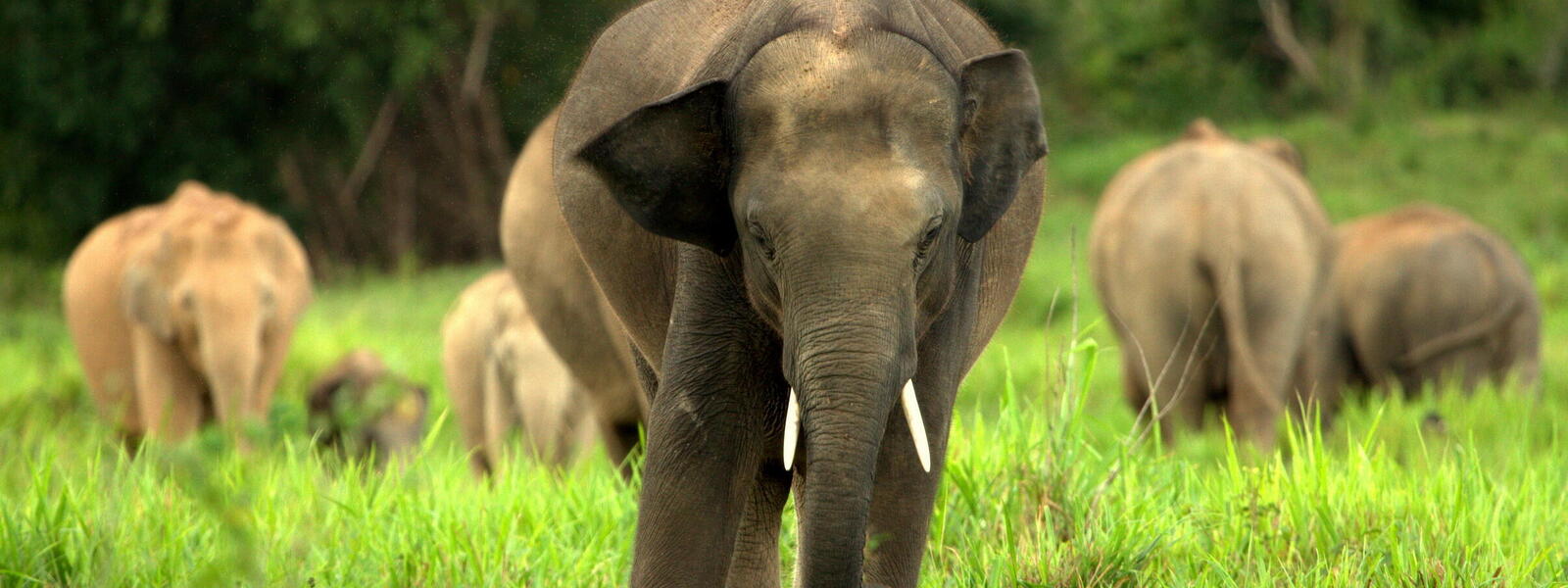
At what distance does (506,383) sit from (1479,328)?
5032 mm

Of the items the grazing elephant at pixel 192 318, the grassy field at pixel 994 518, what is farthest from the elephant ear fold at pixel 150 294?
the grassy field at pixel 994 518

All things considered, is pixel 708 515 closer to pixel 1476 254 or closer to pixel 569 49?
pixel 1476 254

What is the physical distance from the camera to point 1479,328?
9.58m

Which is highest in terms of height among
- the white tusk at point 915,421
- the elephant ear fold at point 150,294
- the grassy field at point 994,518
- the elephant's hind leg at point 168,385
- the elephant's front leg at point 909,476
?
the white tusk at point 915,421

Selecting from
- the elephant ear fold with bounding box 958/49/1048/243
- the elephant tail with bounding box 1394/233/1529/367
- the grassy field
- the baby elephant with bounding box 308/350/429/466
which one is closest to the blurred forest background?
the baby elephant with bounding box 308/350/429/466

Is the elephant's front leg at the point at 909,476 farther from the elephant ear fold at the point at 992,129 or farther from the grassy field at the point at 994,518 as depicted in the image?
the grassy field at the point at 994,518

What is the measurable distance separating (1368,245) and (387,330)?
7675 millimetres

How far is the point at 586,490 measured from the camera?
4.73m

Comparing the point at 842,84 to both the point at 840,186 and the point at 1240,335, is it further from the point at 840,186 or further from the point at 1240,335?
the point at 1240,335

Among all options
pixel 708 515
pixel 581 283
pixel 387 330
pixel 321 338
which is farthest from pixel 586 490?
pixel 387 330

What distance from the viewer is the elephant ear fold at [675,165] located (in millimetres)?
2850

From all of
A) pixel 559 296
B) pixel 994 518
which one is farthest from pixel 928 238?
pixel 559 296

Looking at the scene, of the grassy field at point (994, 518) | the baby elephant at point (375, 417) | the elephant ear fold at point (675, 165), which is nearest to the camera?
the elephant ear fold at point (675, 165)

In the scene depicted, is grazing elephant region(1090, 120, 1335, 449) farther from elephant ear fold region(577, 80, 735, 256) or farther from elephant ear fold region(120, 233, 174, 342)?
elephant ear fold region(120, 233, 174, 342)
